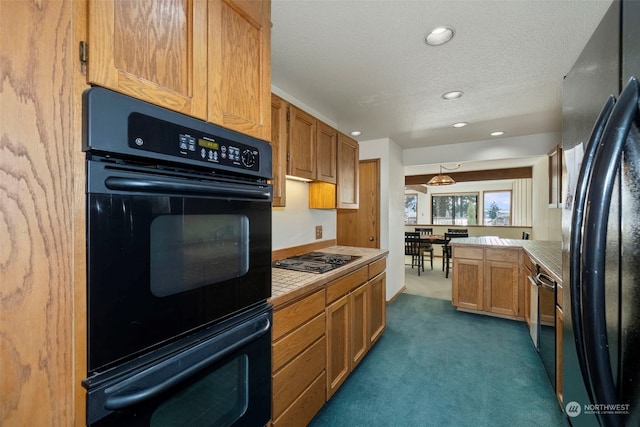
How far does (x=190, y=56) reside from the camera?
85 centimetres

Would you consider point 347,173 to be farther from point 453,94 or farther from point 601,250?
point 601,250

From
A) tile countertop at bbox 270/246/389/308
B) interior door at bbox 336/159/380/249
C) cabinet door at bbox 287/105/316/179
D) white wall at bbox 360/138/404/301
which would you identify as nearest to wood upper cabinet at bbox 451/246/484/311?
white wall at bbox 360/138/404/301

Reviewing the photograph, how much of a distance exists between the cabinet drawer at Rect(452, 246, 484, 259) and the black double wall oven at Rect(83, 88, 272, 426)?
3.02m

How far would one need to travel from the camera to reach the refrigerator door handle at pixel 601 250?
0.53 m

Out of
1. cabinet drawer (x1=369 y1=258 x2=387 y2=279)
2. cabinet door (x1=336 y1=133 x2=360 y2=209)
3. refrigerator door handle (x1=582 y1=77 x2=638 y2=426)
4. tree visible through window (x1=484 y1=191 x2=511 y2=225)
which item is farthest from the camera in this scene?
tree visible through window (x1=484 y1=191 x2=511 y2=225)

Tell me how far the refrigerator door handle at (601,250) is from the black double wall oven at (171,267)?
939 millimetres

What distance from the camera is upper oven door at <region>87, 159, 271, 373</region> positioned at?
0.63 m

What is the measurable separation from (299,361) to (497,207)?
944cm

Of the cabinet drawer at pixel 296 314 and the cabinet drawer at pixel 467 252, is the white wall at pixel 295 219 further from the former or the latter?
the cabinet drawer at pixel 467 252

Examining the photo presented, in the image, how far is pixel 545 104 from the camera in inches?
100

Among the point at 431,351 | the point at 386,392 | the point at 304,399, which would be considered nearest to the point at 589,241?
the point at 304,399

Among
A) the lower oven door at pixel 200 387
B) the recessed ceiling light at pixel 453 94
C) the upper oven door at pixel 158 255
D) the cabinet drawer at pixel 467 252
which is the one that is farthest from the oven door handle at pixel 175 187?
the cabinet drawer at pixel 467 252

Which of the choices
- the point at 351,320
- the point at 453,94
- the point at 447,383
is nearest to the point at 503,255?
the point at 447,383

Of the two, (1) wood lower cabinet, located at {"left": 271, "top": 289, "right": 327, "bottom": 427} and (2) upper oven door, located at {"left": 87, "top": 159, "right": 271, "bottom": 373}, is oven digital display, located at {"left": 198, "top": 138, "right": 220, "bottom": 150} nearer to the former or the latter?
(2) upper oven door, located at {"left": 87, "top": 159, "right": 271, "bottom": 373}
